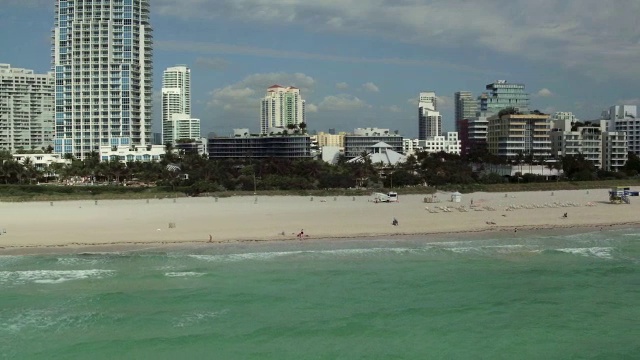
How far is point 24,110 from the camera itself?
108 meters

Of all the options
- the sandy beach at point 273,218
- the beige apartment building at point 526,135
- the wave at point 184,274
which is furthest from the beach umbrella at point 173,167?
the wave at point 184,274

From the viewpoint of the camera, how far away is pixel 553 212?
132 ft

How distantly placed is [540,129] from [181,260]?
6656 centimetres

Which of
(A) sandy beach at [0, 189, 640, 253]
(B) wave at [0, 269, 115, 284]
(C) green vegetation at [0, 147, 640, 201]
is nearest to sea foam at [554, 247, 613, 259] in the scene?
(A) sandy beach at [0, 189, 640, 253]

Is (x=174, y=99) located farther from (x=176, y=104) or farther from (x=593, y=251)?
(x=593, y=251)

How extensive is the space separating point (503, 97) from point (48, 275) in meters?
95.9

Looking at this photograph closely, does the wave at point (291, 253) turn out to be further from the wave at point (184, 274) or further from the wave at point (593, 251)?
the wave at point (593, 251)

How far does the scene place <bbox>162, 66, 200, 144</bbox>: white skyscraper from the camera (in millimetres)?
134750

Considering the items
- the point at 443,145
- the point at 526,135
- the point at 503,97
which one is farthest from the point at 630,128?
the point at 443,145

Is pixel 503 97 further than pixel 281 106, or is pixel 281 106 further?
pixel 281 106

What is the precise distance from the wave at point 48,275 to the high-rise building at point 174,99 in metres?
112

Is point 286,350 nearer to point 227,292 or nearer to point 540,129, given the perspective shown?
point 227,292

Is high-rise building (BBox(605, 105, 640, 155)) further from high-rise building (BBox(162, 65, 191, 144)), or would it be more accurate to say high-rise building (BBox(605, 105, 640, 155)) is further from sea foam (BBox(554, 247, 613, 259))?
high-rise building (BBox(162, 65, 191, 144))

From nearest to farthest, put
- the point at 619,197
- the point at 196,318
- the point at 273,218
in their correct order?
the point at 196,318, the point at 273,218, the point at 619,197
